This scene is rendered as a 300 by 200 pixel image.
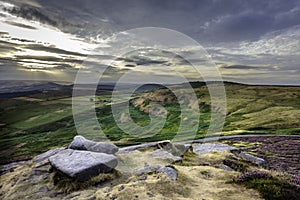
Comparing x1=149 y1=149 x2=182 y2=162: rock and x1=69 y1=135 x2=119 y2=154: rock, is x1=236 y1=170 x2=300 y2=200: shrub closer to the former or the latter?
x1=149 y1=149 x2=182 y2=162: rock

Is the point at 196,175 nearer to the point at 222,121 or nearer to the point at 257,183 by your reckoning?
the point at 257,183

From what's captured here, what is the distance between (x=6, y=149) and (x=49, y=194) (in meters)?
117

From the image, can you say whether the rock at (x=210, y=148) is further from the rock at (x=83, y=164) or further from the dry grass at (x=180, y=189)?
the rock at (x=83, y=164)

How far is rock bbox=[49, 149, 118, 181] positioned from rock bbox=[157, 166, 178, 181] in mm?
4855

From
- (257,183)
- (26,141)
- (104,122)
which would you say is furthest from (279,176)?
(104,122)

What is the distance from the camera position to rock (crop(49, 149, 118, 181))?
22.5 m

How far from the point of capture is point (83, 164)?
76.4 ft

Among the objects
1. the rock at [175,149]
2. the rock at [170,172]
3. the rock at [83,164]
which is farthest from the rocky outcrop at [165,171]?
the rock at [175,149]

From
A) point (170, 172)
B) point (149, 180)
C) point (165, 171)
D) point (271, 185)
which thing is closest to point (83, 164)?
point (149, 180)

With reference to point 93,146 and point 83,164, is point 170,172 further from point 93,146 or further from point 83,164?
point 93,146

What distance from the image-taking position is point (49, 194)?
2262 cm

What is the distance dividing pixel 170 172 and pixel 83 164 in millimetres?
7529

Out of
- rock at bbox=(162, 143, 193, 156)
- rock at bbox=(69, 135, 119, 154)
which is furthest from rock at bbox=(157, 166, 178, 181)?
rock at bbox=(162, 143, 193, 156)

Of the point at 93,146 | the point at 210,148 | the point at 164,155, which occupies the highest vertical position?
the point at 93,146
